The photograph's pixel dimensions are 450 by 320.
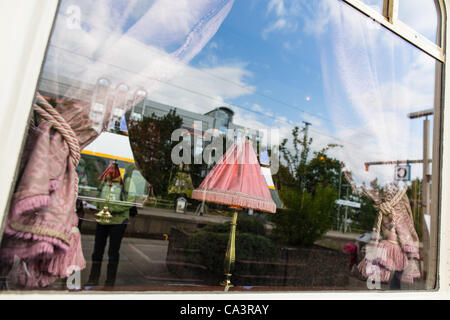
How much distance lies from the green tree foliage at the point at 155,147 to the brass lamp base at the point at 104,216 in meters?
0.83

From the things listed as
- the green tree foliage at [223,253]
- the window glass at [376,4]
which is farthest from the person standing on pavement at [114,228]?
the window glass at [376,4]

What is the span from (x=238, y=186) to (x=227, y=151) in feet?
1.45

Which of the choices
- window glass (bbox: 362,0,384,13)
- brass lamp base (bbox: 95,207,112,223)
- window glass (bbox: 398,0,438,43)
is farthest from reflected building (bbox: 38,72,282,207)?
window glass (bbox: 398,0,438,43)

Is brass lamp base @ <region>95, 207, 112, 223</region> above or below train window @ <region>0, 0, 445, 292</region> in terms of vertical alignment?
below

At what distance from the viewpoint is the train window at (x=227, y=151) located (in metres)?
0.92

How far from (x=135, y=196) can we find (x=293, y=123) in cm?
265

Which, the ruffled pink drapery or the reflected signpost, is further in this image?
the reflected signpost

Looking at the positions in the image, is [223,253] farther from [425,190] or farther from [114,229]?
[425,190]

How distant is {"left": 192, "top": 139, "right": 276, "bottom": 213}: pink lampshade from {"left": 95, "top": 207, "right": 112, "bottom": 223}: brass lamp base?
989mm

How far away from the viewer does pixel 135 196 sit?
284 centimetres

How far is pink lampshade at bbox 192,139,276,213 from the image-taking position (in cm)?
165

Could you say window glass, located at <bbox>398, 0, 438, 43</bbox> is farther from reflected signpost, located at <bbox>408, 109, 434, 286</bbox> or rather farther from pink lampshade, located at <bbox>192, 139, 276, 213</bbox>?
pink lampshade, located at <bbox>192, 139, 276, 213</bbox>

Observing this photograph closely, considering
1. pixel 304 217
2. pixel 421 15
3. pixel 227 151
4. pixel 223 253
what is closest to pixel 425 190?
pixel 421 15
